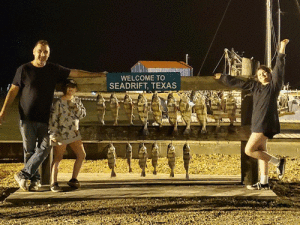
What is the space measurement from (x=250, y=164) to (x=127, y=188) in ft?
6.62

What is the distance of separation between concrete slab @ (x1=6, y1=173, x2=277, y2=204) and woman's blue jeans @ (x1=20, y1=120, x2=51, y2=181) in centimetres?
50

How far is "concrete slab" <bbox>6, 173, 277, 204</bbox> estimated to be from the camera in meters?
5.92

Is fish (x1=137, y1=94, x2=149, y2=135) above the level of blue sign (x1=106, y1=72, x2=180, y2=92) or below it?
below

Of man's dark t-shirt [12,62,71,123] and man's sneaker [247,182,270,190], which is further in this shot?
man's sneaker [247,182,270,190]

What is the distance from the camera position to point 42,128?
18.5 feet

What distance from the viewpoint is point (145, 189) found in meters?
6.30

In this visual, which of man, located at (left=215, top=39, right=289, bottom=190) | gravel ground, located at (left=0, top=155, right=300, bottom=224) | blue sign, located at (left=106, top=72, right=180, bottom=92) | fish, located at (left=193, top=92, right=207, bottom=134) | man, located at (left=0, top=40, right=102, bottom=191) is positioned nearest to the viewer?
gravel ground, located at (left=0, top=155, right=300, bottom=224)

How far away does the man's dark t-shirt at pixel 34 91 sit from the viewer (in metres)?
5.53

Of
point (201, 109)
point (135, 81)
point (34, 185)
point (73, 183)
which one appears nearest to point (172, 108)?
point (201, 109)

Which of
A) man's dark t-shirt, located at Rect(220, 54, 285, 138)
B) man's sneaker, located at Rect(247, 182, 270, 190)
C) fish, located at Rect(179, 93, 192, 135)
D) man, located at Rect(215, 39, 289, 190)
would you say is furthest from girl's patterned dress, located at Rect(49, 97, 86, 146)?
man's sneaker, located at Rect(247, 182, 270, 190)

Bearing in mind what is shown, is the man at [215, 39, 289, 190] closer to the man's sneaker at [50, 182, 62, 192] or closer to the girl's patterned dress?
the girl's patterned dress

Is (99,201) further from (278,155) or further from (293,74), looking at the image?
(293,74)

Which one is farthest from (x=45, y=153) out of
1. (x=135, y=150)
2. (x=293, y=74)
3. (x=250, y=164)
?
(x=293, y=74)

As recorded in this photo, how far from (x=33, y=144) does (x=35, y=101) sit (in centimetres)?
66
